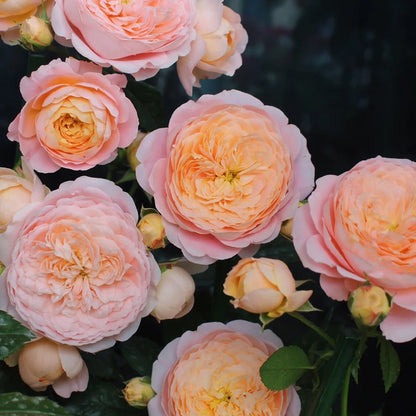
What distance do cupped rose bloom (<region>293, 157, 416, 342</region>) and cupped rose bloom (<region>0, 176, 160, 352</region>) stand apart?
12 cm

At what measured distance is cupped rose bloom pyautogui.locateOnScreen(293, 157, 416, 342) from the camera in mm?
451

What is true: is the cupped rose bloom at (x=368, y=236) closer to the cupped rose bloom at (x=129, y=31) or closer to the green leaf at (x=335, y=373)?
the green leaf at (x=335, y=373)

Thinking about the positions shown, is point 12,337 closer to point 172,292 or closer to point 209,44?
point 172,292

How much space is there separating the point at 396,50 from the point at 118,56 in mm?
454

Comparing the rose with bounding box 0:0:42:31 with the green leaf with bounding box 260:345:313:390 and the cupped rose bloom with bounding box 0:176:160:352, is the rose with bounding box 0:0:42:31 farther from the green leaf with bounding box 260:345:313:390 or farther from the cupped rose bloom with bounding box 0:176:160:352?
the green leaf with bounding box 260:345:313:390

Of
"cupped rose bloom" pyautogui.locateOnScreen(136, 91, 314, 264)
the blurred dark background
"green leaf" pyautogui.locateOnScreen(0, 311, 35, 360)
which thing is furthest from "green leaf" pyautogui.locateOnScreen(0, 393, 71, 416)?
the blurred dark background

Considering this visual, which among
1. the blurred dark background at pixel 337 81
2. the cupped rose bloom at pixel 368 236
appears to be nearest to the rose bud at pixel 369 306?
the cupped rose bloom at pixel 368 236

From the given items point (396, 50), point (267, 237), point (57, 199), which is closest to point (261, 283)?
point (267, 237)

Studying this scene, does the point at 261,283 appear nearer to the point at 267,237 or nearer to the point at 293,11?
the point at 267,237

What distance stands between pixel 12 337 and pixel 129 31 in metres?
0.24

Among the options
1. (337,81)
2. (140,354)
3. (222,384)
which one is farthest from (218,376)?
(337,81)

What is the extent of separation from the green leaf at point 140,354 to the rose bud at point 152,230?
0.49ft

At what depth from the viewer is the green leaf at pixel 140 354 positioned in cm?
62

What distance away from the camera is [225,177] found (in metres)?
0.52
